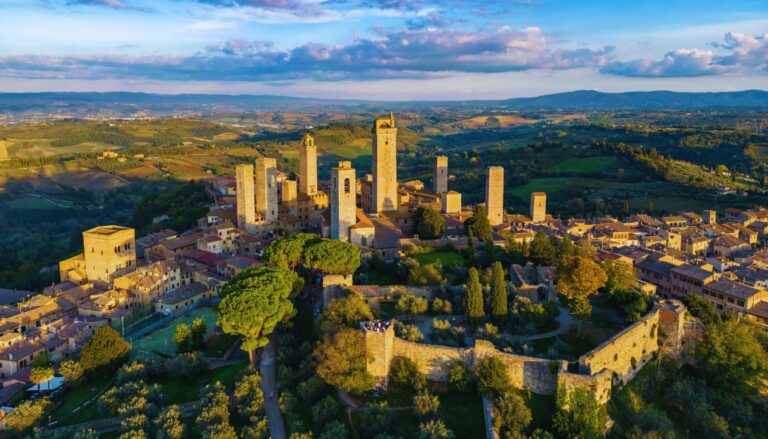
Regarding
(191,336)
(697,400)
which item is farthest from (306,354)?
(697,400)

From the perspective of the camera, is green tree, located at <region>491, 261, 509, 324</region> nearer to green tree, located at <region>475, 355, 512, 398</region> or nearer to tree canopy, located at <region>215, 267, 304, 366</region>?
green tree, located at <region>475, 355, 512, 398</region>

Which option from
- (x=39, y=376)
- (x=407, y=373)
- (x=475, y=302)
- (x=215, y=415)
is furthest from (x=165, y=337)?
(x=475, y=302)

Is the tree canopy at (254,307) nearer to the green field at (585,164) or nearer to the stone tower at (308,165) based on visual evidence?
the stone tower at (308,165)

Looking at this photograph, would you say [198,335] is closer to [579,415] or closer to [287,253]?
[287,253]

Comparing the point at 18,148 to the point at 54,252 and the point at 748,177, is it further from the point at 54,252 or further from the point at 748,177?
the point at 748,177

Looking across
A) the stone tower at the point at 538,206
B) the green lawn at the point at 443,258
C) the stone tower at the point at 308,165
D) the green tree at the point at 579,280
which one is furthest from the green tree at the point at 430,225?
the stone tower at the point at 538,206

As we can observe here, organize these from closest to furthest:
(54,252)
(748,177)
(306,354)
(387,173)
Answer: (306,354)
(387,173)
(54,252)
(748,177)

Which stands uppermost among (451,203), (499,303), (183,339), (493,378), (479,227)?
(451,203)

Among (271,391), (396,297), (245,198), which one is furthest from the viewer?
(245,198)
